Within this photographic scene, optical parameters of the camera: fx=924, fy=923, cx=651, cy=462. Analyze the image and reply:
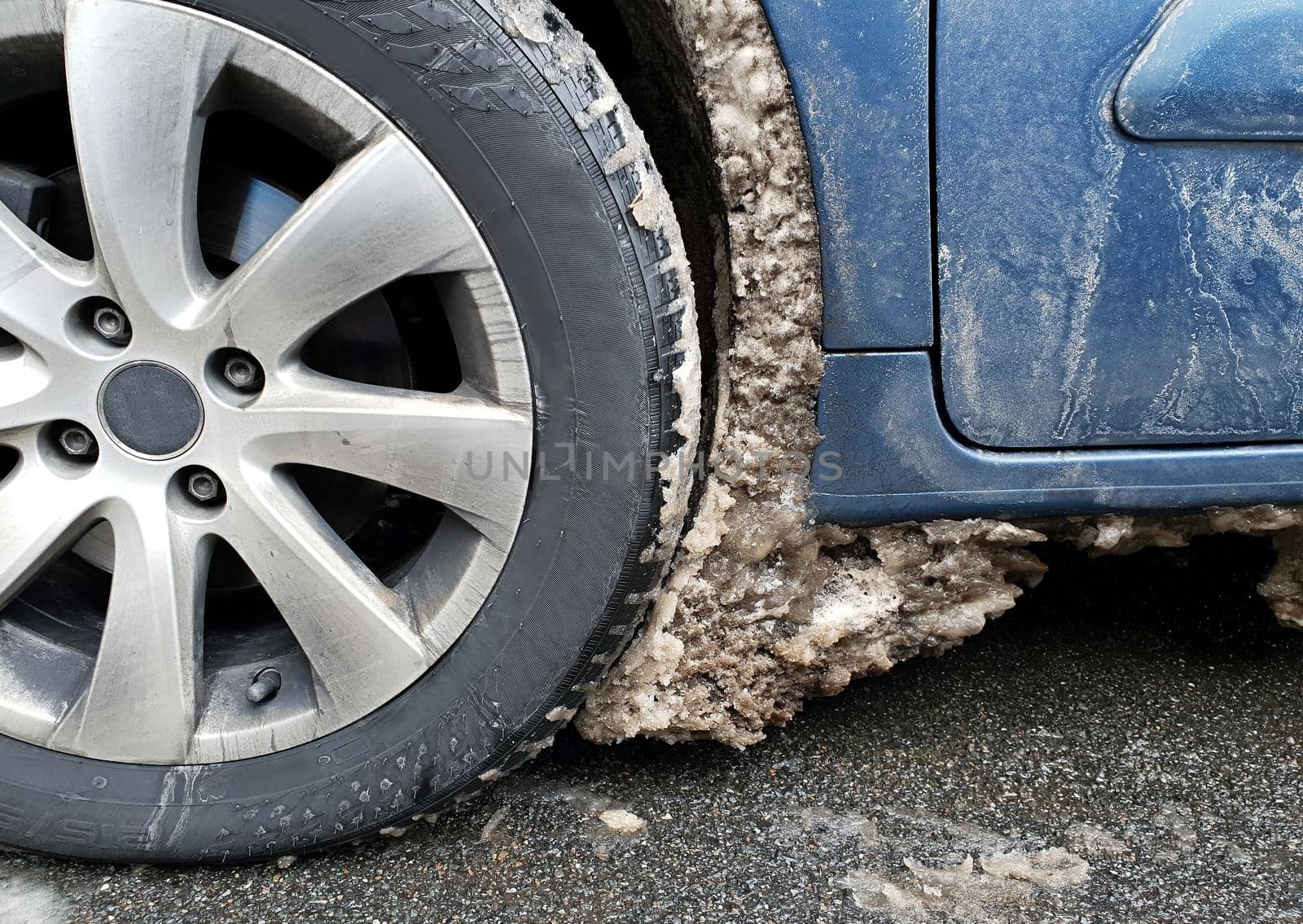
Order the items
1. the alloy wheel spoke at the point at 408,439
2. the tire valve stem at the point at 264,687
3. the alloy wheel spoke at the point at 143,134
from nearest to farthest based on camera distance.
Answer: the alloy wheel spoke at the point at 143,134, the alloy wheel spoke at the point at 408,439, the tire valve stem at the point at 264,687

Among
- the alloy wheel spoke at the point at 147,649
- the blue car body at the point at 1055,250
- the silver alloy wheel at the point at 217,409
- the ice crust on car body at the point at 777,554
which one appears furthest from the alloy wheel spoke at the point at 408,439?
the blue car body at the point at 1055,250

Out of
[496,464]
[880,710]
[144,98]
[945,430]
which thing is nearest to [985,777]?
[880,710]

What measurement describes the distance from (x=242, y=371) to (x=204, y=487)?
0.53 ft

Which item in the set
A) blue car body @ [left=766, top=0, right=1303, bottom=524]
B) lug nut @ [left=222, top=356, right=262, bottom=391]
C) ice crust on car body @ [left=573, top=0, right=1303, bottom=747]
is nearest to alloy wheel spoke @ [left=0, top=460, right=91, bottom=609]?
lug nut @ [left=222, top=356, right=262, bottom=391]

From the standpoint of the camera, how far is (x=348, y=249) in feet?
3.60

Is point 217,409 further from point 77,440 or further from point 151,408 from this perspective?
point 77,440

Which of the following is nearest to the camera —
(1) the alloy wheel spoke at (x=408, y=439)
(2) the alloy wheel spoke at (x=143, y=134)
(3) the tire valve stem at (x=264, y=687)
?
(2) the alloy wheel spoke at (x=143, y=134)

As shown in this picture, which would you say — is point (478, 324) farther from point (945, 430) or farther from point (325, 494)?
point (945, 430)

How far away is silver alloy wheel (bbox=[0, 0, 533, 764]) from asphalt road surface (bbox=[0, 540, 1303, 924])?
0.22 meters

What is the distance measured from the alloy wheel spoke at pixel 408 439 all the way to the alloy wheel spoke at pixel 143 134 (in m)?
0.19

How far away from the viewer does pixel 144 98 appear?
106cm

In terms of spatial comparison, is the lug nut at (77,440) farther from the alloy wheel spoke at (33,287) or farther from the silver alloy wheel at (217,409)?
the alloy wheel spoke at (33,287)

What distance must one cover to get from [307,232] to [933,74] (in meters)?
0.77

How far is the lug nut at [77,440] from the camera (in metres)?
1.18
